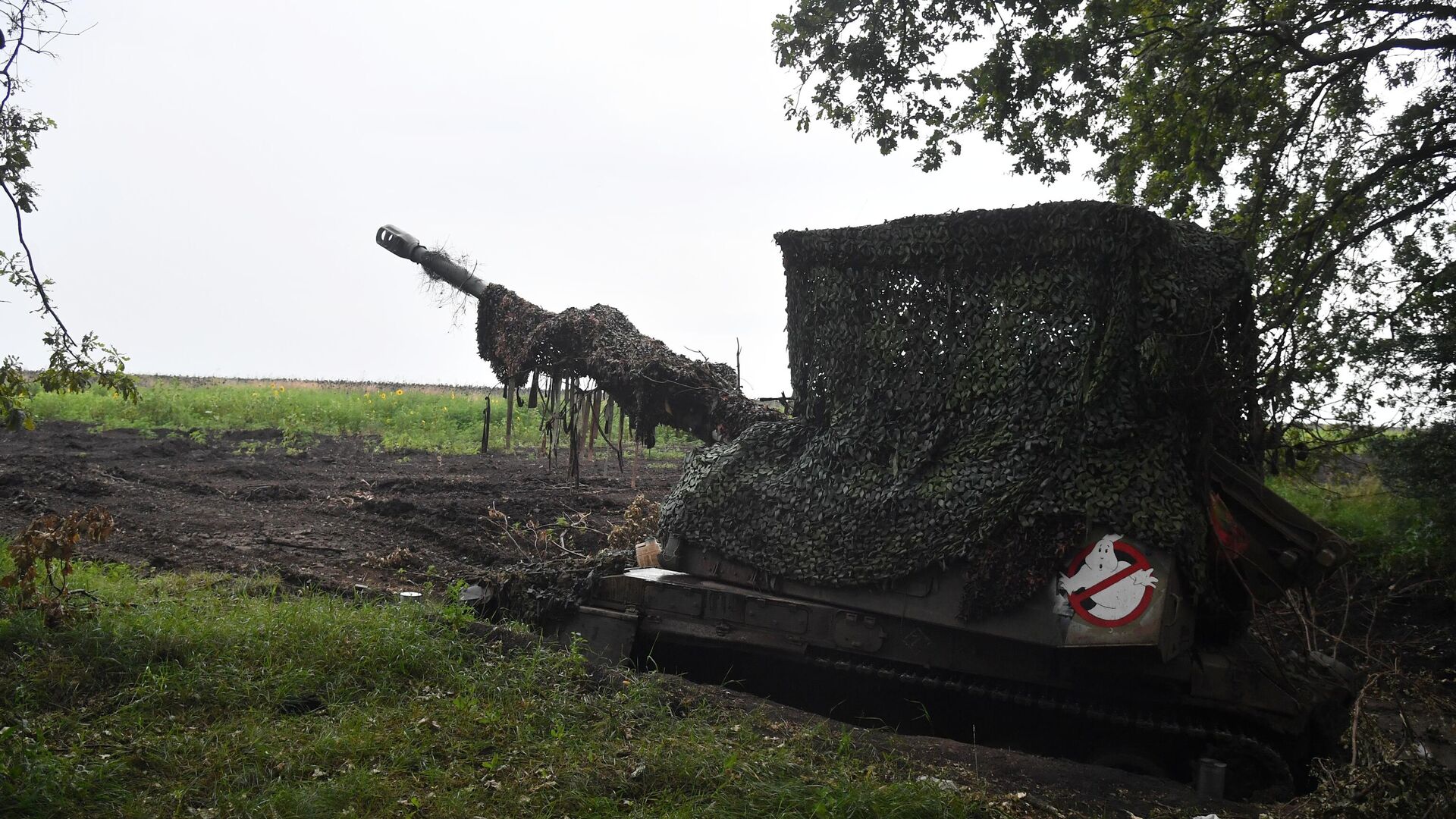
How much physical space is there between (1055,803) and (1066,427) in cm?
240

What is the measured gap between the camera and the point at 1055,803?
556cm

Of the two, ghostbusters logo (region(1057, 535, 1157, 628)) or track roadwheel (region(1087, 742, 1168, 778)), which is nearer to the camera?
ghostbusters logo (region(1057, 535, 1157, 628))

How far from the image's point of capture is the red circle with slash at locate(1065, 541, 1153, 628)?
21.0ft

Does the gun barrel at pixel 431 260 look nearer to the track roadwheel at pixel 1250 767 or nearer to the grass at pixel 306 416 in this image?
the track roadwheel at pixel 1250 767

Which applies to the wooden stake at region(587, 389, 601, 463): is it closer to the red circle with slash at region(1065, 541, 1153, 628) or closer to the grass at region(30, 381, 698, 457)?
the red circle with slash at region(1065, 541, 1153, 628)

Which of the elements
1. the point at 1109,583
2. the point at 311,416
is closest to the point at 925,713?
the point at 1109,583

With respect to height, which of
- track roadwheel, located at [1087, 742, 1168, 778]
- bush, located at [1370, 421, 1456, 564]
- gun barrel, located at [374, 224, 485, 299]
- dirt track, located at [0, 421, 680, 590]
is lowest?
track roadwheel, located at [1087, 742, 1168, 778]

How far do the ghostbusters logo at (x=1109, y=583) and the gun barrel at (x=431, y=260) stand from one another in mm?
→ 7511

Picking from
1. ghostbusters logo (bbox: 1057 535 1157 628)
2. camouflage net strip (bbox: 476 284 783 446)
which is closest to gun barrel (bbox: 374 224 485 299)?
camouflage net strip (bbox: 476 284 783 446)

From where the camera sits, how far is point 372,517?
13.6 m

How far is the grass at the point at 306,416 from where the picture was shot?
74.7 feet

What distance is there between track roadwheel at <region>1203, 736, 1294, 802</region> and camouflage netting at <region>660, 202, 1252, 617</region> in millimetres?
1186

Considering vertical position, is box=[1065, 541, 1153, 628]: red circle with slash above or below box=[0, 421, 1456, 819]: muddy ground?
above

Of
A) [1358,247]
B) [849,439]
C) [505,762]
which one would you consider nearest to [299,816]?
[505,762]
